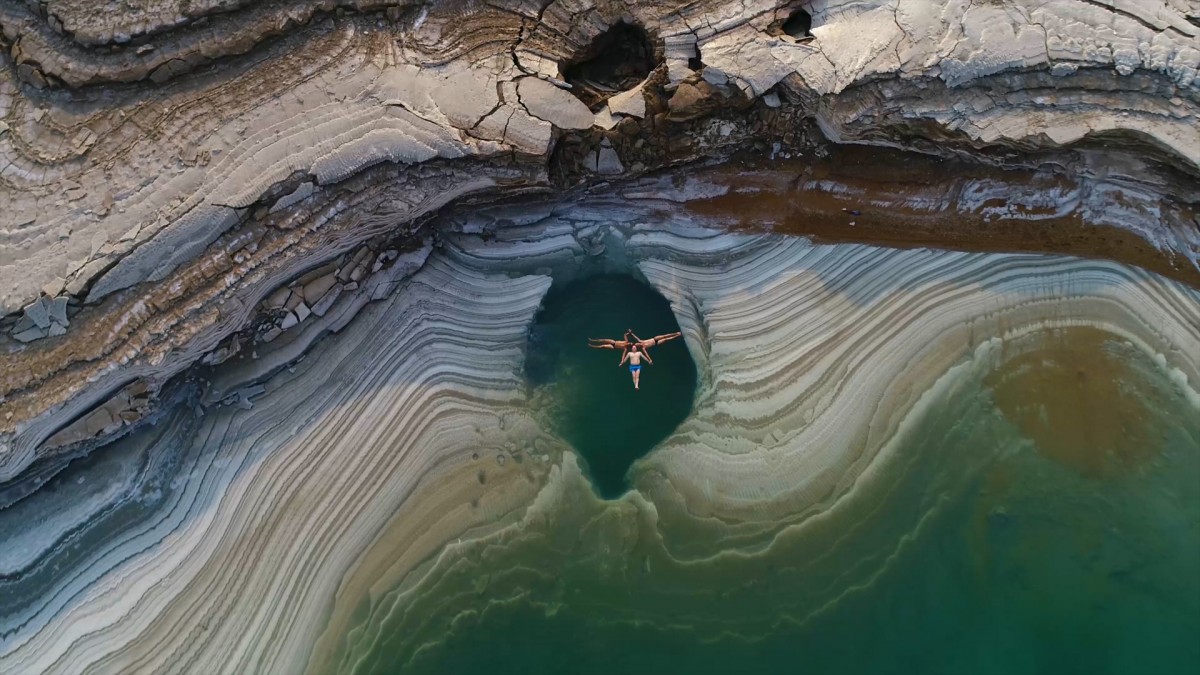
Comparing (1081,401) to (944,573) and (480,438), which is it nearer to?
(944,573)

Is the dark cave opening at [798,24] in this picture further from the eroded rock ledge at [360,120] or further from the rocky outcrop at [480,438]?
the rocky outcrop at [480,438]

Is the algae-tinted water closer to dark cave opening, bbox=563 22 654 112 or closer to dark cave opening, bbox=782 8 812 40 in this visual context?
dark cave opening, bbox=563 22 654 112

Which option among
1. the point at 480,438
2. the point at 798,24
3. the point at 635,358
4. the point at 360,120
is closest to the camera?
the point at 360,120

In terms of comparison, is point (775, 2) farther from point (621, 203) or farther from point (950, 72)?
point (621, 203)

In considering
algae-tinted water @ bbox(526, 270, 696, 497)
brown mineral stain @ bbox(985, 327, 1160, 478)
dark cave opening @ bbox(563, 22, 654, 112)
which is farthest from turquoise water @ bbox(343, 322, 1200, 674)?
dark cave opening @ bbox(563, 22, 654, 112)

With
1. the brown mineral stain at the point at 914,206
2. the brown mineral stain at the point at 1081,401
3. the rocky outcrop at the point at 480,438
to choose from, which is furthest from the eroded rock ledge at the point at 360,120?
the brown mineral stain at the point at 1081,401

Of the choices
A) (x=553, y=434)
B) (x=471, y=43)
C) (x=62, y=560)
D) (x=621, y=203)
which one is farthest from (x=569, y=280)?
(x=62, y=560)

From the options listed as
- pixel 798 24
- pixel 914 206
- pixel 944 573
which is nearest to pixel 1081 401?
pixel 944 573
